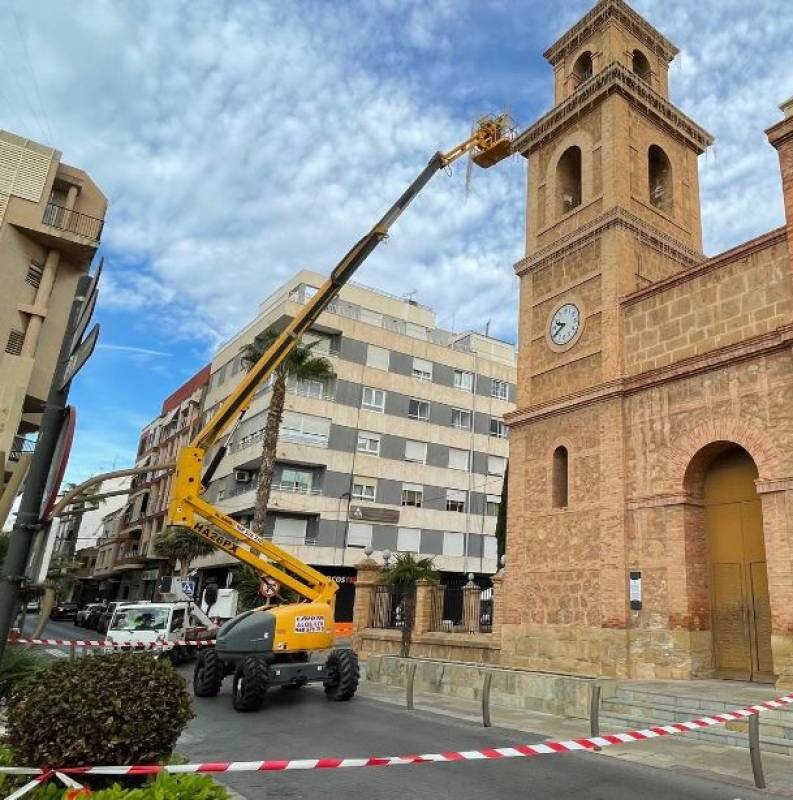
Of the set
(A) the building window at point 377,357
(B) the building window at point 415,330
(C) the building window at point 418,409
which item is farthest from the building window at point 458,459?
(B) the building window at point 415,330

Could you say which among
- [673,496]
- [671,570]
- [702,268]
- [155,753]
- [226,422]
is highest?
[702,268]

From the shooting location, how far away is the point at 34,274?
25.2 m

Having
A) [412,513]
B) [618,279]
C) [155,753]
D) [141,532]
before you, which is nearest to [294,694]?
[155,753]

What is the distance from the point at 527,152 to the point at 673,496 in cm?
1157

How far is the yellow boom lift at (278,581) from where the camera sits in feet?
41.0

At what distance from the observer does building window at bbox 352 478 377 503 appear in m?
36.4

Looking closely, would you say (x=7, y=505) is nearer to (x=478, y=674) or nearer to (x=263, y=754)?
(x=263, y=754)

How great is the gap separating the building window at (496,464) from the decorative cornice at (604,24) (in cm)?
2621

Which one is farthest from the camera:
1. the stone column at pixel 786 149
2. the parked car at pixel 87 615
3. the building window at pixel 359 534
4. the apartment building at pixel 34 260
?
the parked car at pixel 87 615

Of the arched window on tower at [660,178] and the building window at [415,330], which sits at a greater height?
the building window at [415,330]

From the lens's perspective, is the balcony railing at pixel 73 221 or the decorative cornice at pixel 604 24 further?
the balcony railing at pixel 73 221

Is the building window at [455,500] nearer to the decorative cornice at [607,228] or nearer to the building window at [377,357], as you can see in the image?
the building window at [377,357]

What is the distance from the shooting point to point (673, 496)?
1320 cm

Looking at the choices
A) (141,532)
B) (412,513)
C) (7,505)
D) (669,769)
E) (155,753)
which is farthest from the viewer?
(141,532)
